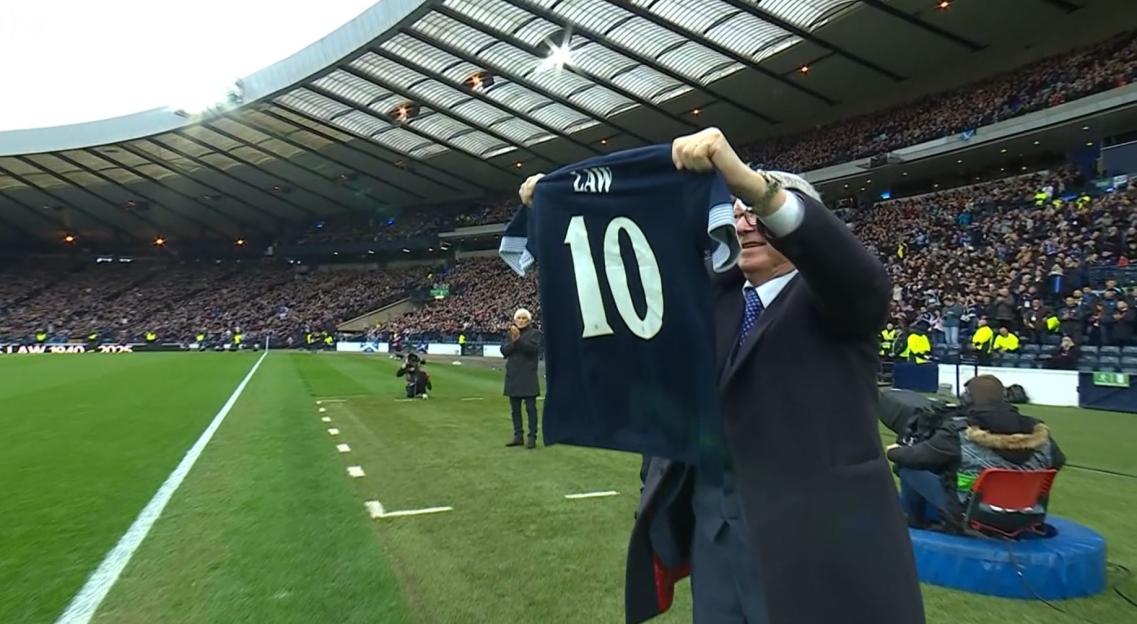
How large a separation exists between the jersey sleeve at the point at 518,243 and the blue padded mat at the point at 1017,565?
3.05 m

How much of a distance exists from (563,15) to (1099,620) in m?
28.2

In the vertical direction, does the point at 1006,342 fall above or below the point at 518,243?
below

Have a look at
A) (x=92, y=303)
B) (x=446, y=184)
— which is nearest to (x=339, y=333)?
(x=446, y=184)

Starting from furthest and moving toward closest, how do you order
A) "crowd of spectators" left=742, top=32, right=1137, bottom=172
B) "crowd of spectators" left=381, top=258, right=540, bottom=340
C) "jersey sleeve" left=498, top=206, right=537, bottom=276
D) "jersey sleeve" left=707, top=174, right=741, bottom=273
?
"crowd of spectators" left=381, top=258, right=540, bottom=340
"crowd of spectators" left=742, top=32, right=1137, bottom=172
"jersey sleeve" left=498, top=206, right=537, bottom=276
"jersey sleeve" left=707, top=174, right=741, bottom=273

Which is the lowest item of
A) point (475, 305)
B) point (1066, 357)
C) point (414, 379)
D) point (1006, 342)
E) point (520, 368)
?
point (414, 379)

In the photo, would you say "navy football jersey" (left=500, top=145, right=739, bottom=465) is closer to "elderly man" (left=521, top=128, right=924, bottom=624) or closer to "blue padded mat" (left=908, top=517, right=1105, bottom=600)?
"elderly man" (left=521, top=128, right=924, bottom=624)

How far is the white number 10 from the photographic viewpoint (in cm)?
237

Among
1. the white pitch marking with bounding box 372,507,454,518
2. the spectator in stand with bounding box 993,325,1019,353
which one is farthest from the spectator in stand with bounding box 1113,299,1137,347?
the white pitch marking with bounding box 372,507,454,518

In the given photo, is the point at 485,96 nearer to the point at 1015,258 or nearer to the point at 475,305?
the point at 475,305

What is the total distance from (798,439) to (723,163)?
0.72 metres

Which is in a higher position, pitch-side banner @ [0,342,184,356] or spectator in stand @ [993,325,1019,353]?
spectator in stand @ [993,325,1019,353]

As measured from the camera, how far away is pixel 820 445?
6.20ft

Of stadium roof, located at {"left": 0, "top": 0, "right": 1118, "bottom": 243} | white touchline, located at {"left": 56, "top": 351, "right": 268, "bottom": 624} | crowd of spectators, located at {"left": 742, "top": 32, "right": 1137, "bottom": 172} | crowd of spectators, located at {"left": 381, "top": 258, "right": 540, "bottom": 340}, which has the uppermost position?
stadium roof, located at {"left": 0, "top": 0, "right": 1118, "bottom": 243}

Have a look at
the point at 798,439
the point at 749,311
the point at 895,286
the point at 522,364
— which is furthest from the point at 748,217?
the point at 895,286
